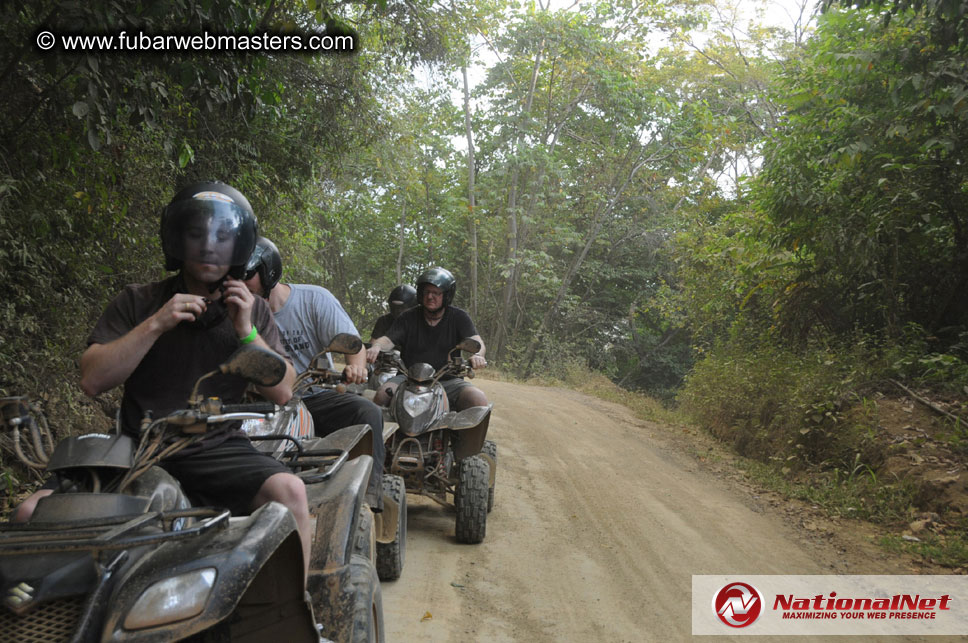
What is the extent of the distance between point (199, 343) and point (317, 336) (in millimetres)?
2238

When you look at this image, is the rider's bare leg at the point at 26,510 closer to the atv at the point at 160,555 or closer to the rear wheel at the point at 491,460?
the atv at the point at 160,555

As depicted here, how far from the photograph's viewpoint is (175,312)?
2.31 m

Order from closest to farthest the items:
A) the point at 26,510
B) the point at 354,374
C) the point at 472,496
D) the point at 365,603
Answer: the point at 26,510 → the point at 365,603 → the point at 354,374 → the point at 472,496

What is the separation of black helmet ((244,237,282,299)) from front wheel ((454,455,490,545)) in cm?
198

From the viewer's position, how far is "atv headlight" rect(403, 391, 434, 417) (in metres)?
5.41

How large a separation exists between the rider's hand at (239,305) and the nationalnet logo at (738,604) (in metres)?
3.35

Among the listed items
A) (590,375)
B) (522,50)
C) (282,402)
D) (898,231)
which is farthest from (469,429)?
(522,50)

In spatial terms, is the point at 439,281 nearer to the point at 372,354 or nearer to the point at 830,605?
the point at 372,354

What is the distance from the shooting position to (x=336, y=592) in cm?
243

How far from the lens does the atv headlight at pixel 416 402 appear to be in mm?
5406

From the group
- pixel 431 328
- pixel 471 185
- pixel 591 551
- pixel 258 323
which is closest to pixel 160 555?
pixel 258 323

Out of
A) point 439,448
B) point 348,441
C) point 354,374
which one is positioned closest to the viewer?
point 348,441

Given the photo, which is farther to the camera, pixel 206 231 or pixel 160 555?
pixel 206 231

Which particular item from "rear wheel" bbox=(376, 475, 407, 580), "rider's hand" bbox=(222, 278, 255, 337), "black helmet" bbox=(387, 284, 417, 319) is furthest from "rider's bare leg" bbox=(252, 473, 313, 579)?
"black helmet" bbox=(387, 284, 417, 319)
